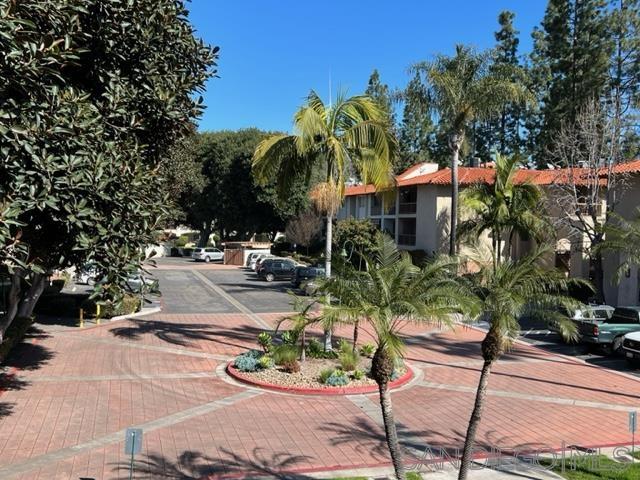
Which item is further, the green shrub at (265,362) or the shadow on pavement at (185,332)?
the shadow on pavement at (185,332)

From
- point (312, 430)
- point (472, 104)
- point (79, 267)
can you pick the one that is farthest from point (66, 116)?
point (472, 104)

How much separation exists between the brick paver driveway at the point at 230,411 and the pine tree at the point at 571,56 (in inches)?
1249

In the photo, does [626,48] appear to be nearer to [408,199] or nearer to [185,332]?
[408,199]

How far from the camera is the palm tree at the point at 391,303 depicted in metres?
7.29

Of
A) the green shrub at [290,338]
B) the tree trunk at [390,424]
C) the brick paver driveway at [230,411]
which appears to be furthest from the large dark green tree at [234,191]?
the tree trunk at [390,424]

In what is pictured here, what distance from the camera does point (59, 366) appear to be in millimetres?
15867

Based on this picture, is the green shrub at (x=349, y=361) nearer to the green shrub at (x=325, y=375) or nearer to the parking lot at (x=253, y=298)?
the green shrub at (x=325, y=375)

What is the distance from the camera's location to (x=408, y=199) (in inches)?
1831

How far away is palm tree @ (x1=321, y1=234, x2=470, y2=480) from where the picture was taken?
729cm

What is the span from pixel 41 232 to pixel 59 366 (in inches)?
323

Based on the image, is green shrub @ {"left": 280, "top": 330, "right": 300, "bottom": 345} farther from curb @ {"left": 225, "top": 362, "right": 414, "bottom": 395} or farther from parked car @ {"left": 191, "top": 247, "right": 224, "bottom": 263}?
parked car @ {"left": 191, "top": 247, "right": 224, "bottom": 263}

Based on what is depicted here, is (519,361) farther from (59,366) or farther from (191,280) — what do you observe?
(191,280)

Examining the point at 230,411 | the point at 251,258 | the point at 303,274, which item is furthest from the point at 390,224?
the point at 230,411

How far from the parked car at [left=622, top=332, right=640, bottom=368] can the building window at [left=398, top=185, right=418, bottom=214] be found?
91.3 ft
